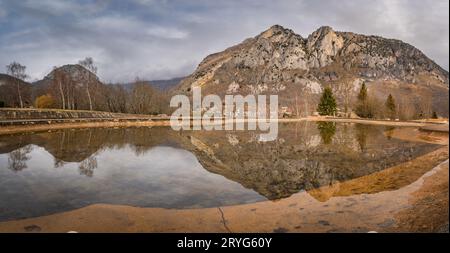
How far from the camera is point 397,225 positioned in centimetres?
761

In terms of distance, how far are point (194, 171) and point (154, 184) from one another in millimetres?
2858

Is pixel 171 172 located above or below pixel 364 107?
below

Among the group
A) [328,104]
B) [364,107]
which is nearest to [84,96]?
[328,104]

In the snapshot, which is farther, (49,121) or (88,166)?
(49,121)

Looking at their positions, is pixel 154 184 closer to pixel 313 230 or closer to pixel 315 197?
pixel 315 197

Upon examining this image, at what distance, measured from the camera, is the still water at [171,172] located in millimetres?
10633

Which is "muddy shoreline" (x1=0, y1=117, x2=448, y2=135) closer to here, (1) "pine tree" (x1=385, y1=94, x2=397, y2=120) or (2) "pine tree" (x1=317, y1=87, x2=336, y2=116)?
(1) "pine tree" (x1=385, y1=94, x2=397, y2=120)

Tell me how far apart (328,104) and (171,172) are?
5424cm

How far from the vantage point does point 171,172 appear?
14.9 metres

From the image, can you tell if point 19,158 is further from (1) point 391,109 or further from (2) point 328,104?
(2) point 328,104

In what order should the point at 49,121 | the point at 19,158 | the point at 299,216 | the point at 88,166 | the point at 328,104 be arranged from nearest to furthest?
the point at 299,216 < the point at 88,166 < the point at 19,158 < the point at 49,121 < the point at 328,104

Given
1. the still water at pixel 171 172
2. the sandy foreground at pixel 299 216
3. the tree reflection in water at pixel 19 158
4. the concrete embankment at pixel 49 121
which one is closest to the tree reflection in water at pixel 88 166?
the still water at pixel 171 172

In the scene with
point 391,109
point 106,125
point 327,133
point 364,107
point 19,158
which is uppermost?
point 364,107
